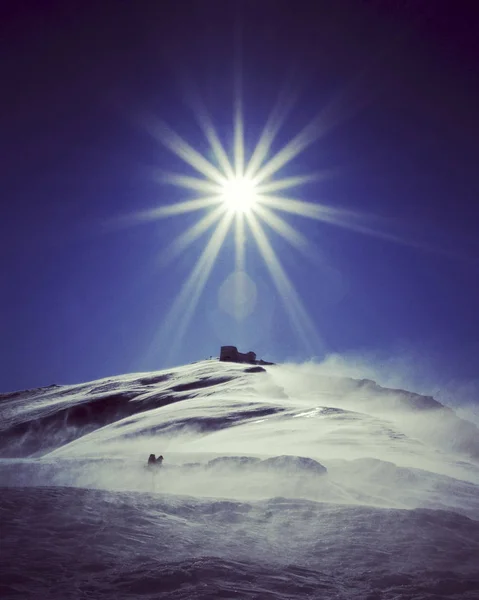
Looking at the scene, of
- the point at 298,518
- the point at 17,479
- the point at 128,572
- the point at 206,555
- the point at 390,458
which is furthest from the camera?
the point at 390,458

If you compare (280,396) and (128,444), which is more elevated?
(280,396)

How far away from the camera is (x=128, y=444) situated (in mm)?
27266

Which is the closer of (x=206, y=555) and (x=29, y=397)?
(x=206, y=555)

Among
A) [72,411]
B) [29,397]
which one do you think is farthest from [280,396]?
[29,397]

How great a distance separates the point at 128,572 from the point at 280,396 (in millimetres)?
33462

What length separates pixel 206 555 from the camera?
7.66 m

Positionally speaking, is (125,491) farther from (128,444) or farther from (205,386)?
(205,386)

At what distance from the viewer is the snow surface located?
6.59 metres

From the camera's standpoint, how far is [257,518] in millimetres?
10336

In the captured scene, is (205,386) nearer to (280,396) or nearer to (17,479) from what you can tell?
(280,396)

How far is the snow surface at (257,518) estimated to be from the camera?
659 centimetres

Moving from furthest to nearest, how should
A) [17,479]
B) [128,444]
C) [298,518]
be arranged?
Answer: 1. [128,444]
2. [17,479]
3. [298,518]

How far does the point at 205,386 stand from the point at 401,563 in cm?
4230

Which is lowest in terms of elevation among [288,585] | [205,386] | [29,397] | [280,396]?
[288,585]
